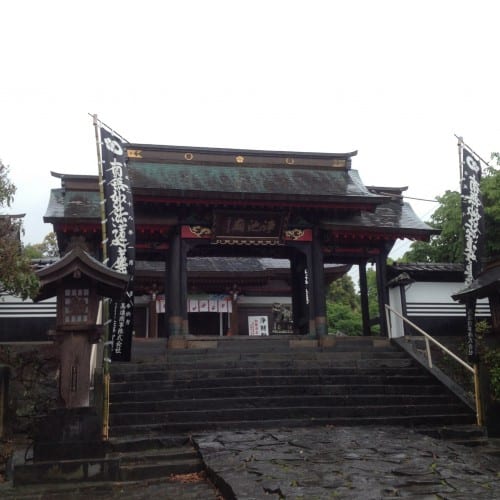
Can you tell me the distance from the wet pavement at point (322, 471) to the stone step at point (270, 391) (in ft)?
5.92

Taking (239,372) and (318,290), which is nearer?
(239,372)

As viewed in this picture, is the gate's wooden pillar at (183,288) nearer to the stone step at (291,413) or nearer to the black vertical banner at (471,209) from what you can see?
the stone step at (291,413)

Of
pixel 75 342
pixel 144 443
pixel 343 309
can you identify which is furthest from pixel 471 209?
pixel 343 309

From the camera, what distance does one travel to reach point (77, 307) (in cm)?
852

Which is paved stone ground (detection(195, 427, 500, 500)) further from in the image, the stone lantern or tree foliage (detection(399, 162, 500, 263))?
tree foliage (detection(399, 162, 500, 263))

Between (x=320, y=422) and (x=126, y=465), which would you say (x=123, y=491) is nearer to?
(x=126, y=465)

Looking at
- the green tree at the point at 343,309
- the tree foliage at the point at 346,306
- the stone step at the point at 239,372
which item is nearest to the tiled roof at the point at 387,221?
the stone step at the point at 239,372

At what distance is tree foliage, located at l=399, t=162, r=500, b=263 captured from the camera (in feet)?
63.9

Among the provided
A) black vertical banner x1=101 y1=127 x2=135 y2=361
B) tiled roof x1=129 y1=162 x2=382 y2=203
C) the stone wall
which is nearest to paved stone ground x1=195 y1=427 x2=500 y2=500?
black vertical banner x1=101 y1=127 x2=135 y2=361

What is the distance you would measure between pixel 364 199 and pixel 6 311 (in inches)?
410

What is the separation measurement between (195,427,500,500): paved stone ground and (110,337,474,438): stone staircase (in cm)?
82

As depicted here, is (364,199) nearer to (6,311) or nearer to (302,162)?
(302,162)

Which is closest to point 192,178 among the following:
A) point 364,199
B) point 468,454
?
point 364,199

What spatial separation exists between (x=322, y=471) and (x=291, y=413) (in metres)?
3.94
